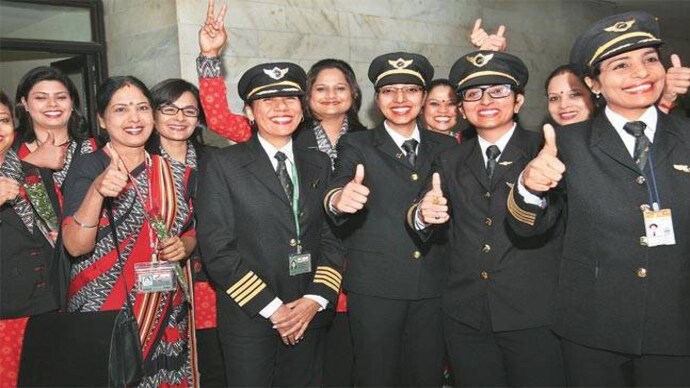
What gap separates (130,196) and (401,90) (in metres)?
1.43

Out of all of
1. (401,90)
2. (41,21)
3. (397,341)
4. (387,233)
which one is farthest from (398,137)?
(41,21)

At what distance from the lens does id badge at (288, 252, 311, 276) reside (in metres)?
2.85

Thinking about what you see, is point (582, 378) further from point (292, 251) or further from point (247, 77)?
point (247, 77)

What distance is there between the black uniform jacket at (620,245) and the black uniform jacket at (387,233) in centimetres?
69

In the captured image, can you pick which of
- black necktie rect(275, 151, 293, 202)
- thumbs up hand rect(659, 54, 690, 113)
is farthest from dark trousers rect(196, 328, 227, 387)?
thumbs up hand rect(659, 54, 690, 113)

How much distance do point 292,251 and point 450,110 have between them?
1.71m

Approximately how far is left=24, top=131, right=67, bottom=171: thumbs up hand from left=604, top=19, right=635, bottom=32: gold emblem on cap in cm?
261

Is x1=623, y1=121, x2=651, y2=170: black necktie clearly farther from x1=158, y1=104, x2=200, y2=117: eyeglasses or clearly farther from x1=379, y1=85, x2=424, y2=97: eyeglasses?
x1=158, y1=104, x2=200, y2=117: eyeglasses

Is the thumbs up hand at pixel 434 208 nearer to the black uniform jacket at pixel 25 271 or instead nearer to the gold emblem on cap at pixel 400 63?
the gold emblem on cap at pixel 400 63

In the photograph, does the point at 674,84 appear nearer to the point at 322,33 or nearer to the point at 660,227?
the point at 660,227

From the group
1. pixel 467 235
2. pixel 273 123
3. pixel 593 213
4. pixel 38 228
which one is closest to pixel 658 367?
pixel 593 213

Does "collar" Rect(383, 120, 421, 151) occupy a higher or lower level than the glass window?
lower

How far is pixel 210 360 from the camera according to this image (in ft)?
12.0

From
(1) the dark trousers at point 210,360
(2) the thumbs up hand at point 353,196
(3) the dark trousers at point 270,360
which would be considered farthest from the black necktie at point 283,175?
(1) the dark trousers at point 210,360
